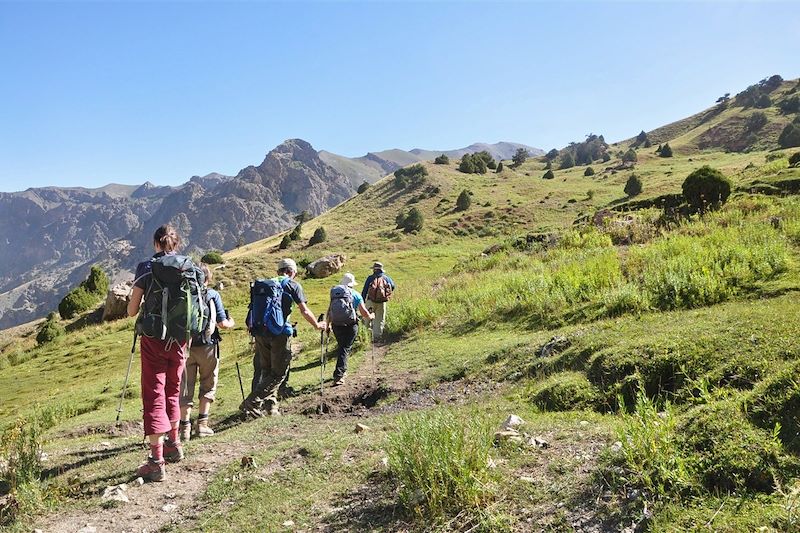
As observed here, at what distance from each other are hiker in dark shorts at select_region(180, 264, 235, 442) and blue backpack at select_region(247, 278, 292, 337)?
0.49 metres

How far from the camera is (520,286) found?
13.2 meters

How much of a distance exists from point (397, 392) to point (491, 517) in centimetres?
518

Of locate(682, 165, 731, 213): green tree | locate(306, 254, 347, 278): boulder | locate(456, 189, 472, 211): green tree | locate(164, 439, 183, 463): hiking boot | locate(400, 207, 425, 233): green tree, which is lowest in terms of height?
locate(164, 439, 183, 463): hiking boot

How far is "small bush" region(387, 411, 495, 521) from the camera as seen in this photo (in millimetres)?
3531

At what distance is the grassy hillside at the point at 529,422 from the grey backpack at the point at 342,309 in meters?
1.23

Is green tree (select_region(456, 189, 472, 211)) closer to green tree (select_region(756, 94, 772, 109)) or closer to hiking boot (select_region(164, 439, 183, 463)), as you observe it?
hiking boot (select_region(164, 439, 183, 463))

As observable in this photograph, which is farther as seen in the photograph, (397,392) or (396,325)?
(396,325)

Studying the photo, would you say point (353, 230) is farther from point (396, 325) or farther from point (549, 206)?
point (396, 325)

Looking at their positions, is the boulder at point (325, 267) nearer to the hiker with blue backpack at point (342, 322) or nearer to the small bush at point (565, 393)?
the hiker with blue backpack at point (342, 322)

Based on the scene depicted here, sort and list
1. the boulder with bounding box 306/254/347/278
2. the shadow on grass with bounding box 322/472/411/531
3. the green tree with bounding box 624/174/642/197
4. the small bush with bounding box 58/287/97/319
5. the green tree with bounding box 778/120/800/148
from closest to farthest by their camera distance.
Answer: the shadow on grass with bounding box 322/472/411/531 < the small bush with bounding box 58/287/97/319 < the boulder with bounding box 306/254/347/278 < the green tree with bounding box 624/174/642/197 < the green tree with bounding box 778/120/800/148

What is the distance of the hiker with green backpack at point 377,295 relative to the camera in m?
13.6

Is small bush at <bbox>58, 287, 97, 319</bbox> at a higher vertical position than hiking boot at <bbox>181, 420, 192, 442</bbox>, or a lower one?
higher

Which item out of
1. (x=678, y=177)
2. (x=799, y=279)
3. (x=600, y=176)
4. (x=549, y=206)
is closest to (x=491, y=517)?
(x=799, y=279)

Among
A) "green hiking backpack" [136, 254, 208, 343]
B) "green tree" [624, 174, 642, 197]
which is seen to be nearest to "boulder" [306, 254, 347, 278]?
"green hiking backpack" [136, 254, 208, 343]
